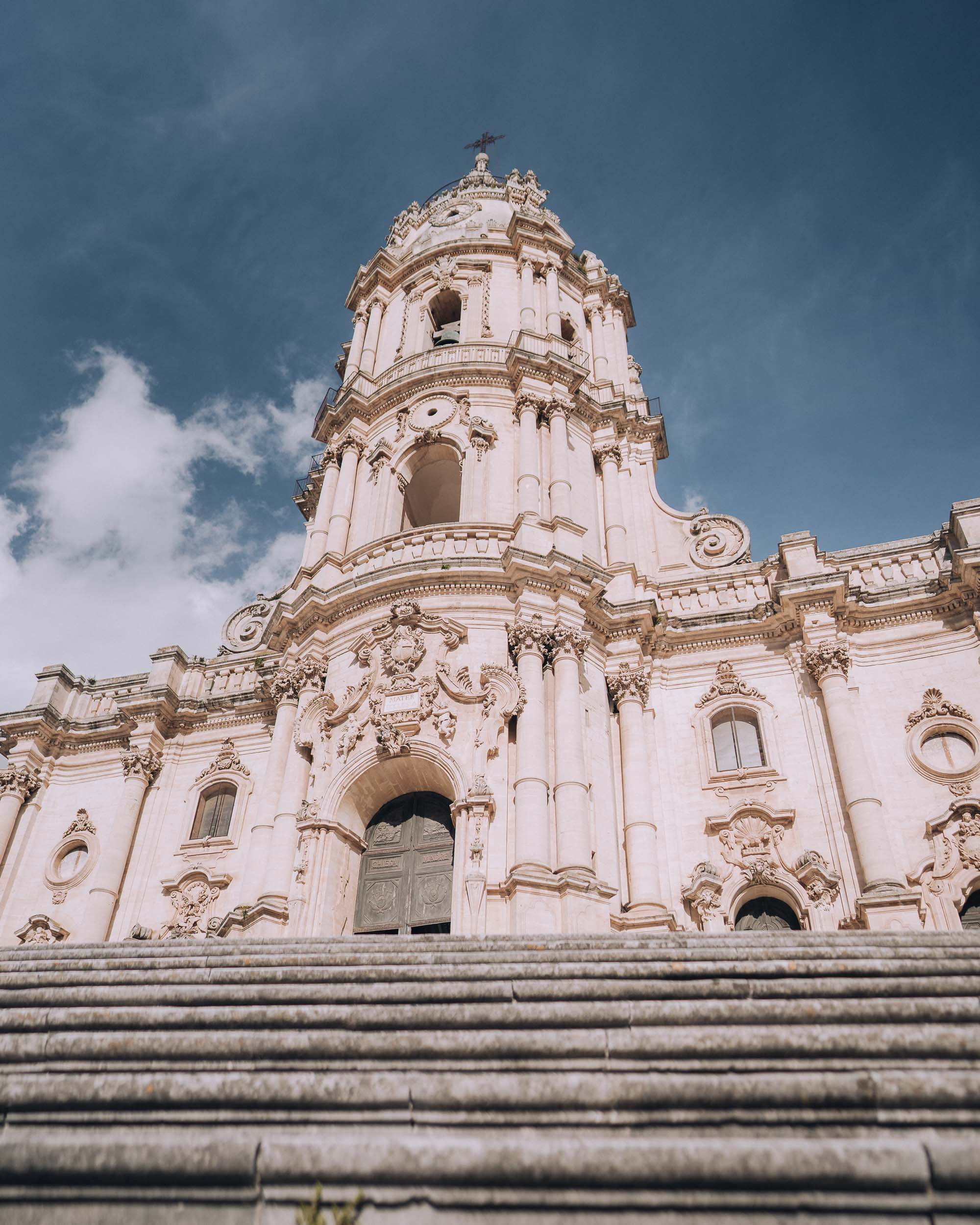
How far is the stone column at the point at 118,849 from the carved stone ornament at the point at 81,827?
28.6 inches

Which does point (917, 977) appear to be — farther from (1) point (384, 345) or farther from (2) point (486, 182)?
(2) point (486, 182)

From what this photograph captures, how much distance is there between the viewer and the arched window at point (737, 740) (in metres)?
18.9

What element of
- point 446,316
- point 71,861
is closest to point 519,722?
point 71,861

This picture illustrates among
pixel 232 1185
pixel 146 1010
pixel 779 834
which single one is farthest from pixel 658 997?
pixel 779 834

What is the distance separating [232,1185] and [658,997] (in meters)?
3.26

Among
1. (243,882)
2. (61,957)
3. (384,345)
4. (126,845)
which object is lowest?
(61,957)

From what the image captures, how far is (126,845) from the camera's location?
→ 835 inches

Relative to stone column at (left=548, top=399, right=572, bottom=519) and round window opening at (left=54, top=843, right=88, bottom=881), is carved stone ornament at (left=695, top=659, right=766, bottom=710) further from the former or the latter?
round window opening at (left=54, top=843, right=88, bottom=881)

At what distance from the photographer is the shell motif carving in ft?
84.9

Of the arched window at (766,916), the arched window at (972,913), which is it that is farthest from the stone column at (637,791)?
the arched window at (972,913)

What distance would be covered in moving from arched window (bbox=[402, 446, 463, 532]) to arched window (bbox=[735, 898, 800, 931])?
13.0 metres

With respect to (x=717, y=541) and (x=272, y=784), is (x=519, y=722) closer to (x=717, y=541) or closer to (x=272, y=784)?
(x=272, y=784)

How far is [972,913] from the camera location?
630 inches

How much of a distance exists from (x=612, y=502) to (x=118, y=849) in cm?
1508
